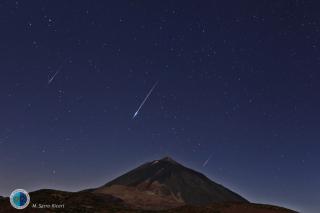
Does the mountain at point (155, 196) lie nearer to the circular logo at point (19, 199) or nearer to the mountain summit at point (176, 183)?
the mountain summit at point (176, 183)

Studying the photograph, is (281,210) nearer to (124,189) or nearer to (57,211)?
(57,211)

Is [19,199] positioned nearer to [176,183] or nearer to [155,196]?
[155,196]

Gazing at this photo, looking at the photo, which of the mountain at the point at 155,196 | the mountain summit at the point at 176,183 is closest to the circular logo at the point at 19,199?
the mountain at the point at 155,196

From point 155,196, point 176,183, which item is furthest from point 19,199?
point 176,183

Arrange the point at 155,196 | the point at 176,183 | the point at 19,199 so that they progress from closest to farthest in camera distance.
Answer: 1. the point at 19,199
2. the point at 155,196
3. the point at 176,183

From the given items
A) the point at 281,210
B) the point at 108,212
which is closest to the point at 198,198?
the point at 281,210

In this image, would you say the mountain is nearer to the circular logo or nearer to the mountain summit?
the mountain summit

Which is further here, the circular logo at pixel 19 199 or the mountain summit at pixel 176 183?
the mountain summit at pixel 176 183
